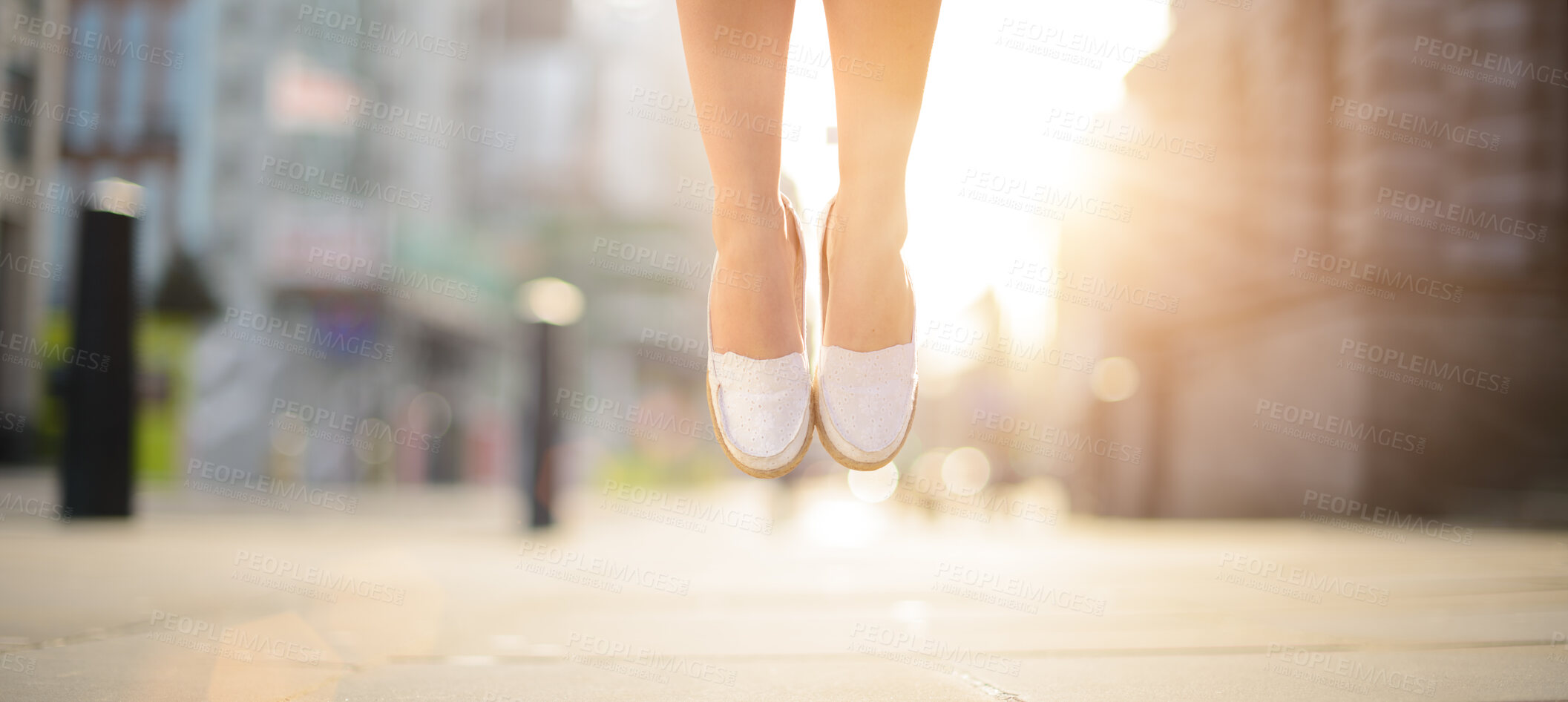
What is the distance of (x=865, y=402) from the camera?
5.51 feet

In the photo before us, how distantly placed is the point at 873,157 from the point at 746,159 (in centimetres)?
21

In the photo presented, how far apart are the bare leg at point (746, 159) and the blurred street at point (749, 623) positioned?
0.56 metres

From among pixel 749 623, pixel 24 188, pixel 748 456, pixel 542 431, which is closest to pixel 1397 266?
pixel 542 431

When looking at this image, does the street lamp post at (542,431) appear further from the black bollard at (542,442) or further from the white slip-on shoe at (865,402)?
the white slip-on shoe at (865,402)

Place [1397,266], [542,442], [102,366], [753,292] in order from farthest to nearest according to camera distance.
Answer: [1397,266] → [542,442] → [102,366] → [753,292]

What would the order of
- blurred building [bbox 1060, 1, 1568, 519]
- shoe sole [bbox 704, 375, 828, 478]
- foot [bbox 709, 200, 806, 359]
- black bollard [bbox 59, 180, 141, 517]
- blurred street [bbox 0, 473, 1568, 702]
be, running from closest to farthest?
blurred street [bbox 0, 473, 1568, 702], shoe sole [bbox 704, 375, 828, 478], foot [bbox 709, 200, 806, 359], black bollard [bbox 59, 180, 141, 517], blurred building [bbox 1060, 1, 1568, 519]

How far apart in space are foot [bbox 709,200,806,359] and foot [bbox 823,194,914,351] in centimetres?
8

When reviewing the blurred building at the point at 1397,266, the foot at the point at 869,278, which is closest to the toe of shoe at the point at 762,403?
the foot at the point at 869,278

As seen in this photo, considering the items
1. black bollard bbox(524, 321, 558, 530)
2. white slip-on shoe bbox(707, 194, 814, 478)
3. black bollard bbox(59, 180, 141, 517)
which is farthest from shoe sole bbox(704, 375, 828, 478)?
black bollard bbox(524, 321, 558, 530)

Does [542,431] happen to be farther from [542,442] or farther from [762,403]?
[762,403]

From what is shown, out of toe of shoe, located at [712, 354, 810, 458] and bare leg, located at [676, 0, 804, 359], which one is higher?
bare leg, located at [676, 0, 804, 359]

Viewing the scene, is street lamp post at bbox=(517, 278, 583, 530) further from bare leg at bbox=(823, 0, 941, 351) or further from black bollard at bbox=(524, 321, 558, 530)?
bare leg at bbox=(823, 0, 941, 351)

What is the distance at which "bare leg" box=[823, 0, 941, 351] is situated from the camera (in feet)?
5.31

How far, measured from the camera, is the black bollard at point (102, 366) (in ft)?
14.6
